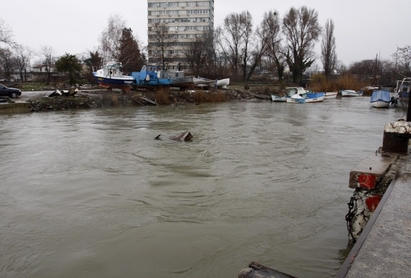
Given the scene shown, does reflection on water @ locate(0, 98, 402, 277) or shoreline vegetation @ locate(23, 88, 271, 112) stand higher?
shoreline vegetation @ locate(23, 88, 271, 112)

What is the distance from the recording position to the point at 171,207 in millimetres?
6207

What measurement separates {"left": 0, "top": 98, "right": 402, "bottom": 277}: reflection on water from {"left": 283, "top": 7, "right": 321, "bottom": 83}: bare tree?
55.8 metres

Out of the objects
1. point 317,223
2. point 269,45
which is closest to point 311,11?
point 269,45

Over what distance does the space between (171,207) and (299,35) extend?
6411 centimetres

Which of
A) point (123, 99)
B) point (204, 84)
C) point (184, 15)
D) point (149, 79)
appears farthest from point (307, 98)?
point (184, 15)

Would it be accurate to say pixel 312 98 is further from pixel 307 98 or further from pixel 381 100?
pixel 381 100

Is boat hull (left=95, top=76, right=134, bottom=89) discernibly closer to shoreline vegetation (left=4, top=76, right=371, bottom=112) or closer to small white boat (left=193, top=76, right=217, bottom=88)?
shoreline vegetation (left=4, top=76, right=371, bottom=112)

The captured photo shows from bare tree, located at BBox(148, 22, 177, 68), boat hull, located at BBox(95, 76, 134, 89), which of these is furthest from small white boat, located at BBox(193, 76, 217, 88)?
bare tree, located at BBox(148, 22, 177, 68)

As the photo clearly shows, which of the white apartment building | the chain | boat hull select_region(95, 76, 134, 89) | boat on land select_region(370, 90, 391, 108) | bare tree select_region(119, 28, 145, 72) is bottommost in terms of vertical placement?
the chain

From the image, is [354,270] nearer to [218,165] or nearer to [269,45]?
[218,165]

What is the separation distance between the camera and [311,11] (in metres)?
62.6

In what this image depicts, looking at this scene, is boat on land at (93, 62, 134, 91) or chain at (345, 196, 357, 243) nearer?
chain at (345, 196, 357, 243)

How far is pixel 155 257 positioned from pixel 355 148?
9.69 m

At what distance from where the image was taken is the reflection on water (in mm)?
4379
